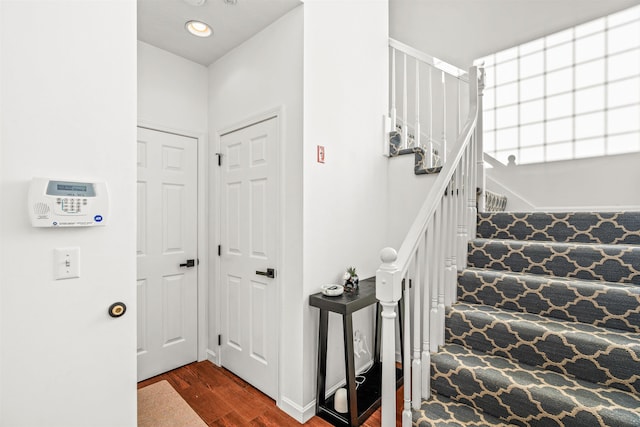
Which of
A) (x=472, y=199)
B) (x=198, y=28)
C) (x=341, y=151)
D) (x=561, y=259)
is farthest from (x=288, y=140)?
(x=561, y=259)

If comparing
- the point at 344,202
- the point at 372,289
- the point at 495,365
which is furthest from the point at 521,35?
the point at 495,365

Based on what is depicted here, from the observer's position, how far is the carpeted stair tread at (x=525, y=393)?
1250 millimetres

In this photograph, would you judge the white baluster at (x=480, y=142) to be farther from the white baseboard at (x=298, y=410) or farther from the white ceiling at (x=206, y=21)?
the white baseboard at (x=298, y=410)

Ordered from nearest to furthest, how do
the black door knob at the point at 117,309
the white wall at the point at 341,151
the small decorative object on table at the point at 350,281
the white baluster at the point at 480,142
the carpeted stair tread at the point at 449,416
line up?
the black door knob at the point at 117,309 → the carpeted stair tread at the point at 449,416 → the white wall at the point at 341,151 → the small decorative object on table at the point at 350,281 → the white baluster at the point at 480,142

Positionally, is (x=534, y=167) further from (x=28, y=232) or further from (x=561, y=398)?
(x=28, y=232)

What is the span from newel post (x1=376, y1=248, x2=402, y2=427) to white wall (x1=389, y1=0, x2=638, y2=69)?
3.49m

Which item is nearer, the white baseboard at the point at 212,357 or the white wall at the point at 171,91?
the white wall at the point at 171,91

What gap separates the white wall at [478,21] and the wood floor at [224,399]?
3.90 meters

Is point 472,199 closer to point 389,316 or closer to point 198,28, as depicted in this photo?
point 389,316

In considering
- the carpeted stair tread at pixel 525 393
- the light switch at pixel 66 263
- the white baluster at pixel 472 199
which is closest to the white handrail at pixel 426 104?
the white baluster at pixel 472 199

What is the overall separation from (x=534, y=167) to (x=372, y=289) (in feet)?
8.35

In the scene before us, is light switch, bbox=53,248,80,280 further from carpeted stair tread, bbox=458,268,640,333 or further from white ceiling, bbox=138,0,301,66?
carpeted stair tread, bbox=458,268,640,333

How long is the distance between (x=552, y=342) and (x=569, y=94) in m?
2.99

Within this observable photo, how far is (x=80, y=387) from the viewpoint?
3.83 feet
